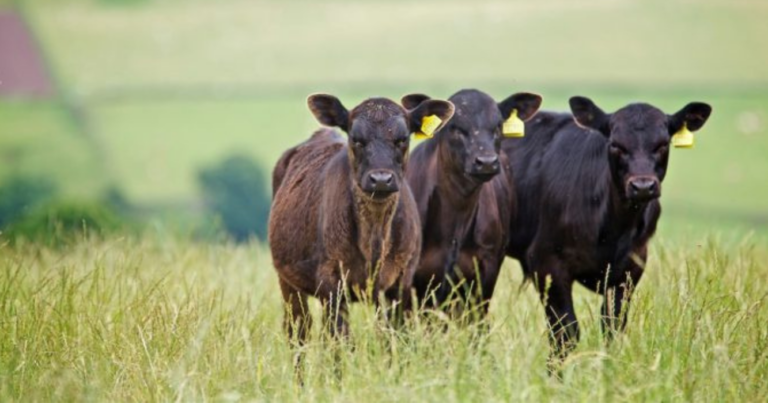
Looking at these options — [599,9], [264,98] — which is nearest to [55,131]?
[264,98]

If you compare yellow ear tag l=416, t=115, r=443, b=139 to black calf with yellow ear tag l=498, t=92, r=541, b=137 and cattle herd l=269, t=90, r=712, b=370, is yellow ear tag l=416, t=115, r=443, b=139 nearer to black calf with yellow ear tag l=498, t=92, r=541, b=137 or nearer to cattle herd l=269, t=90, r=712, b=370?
cattle herd l=269, t=90, r=712, b=370

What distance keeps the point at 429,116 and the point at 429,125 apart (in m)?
0.07

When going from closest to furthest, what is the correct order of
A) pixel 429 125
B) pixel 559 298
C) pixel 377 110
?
pixel 377 110 → pixel 429 125 → pixel 559 298

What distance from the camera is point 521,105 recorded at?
34.9 feet

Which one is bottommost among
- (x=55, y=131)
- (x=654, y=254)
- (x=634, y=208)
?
(x=55, y=131)

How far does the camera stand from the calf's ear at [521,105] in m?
10.6

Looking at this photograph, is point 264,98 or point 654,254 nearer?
point 654,254

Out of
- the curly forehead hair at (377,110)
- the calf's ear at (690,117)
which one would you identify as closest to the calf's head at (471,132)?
the curly forehead hair at (377,110)

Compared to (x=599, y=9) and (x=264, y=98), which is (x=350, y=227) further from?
(x=599, y=9)

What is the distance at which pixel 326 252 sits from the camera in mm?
9016

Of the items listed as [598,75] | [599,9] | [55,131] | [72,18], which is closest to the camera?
[55,131]

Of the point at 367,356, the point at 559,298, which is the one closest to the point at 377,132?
the point at 367,356

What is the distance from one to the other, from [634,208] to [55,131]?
5507 cm

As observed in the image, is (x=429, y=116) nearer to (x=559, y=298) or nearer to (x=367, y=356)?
(x=559, y=298)
